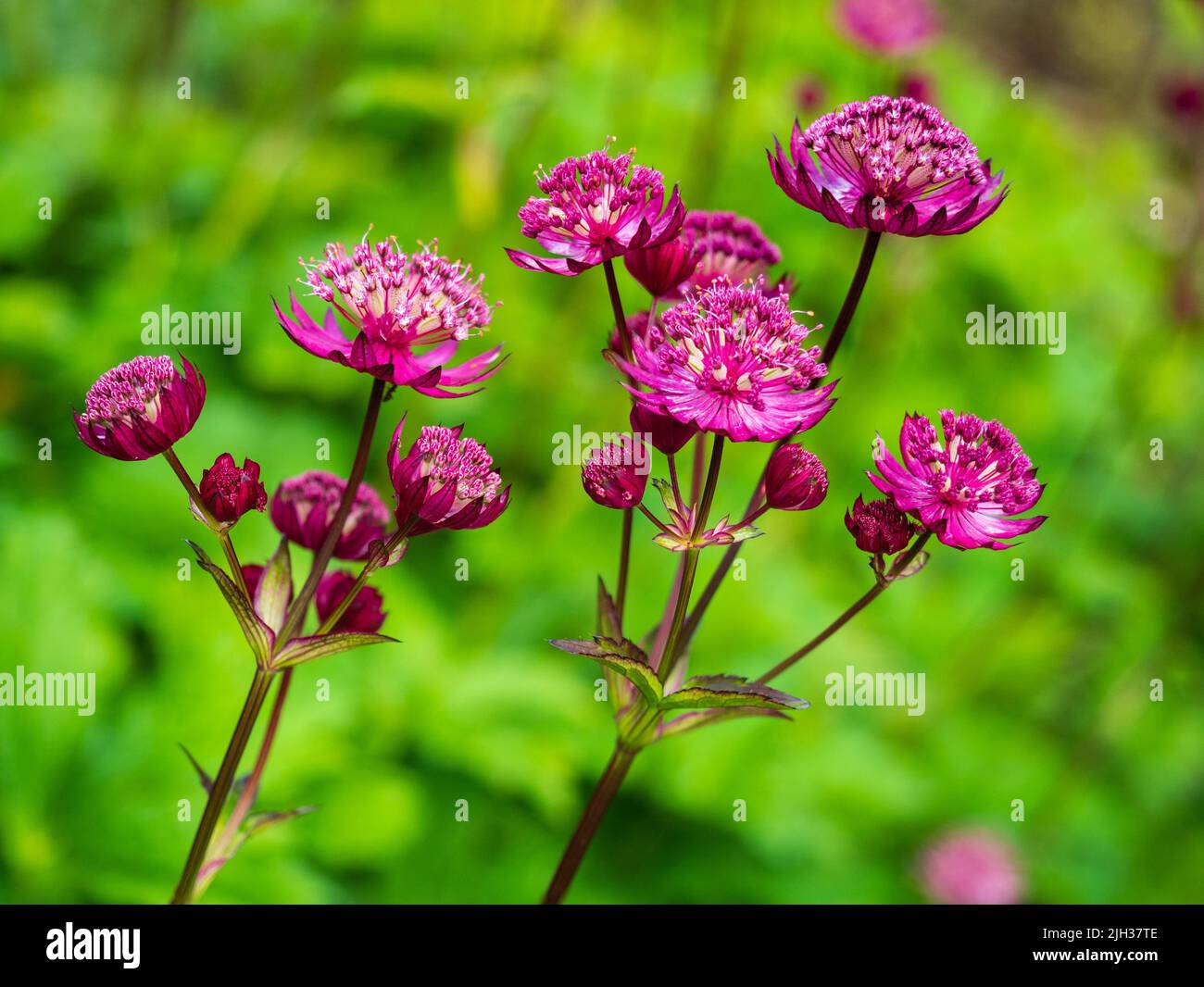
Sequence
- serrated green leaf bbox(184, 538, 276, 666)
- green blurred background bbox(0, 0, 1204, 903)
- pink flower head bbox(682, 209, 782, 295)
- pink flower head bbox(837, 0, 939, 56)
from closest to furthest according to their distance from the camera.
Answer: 1. serrated green leaf bbox(184, 538, 276, 666)
2. pink flower head bbox(682, 209, 782, 295)
3. green blurred background bbox(0, 0, 1204, 903)
4. pink flower head bbox(837, 0, 939, 56)

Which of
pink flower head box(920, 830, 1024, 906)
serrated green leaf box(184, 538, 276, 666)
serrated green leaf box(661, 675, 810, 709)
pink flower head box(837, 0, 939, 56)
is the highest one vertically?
pink flower head box(837, 0, 939, 56)

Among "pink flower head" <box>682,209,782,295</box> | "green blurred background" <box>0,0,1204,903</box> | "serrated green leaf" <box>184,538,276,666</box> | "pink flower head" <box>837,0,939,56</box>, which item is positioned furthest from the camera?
"pink flower head" <box>837,0,939,56</box>

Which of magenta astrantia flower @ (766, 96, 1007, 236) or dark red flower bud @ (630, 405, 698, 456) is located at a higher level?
magenta astrantia flower @ (766, 96, 1007, 236)

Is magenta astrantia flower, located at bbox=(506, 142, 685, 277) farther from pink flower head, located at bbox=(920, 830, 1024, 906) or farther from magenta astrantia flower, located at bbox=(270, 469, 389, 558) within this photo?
pink flower head, located at bbox=(920, 830, 1024, 906)

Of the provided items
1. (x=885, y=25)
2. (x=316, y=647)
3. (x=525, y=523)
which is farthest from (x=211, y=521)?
(x=885, y=25)

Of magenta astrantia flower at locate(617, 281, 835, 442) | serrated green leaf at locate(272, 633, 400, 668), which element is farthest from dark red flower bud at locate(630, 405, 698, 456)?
serrated green leaf at locate(272, 633, 400, 668)

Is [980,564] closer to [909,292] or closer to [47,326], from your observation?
[909,292]
